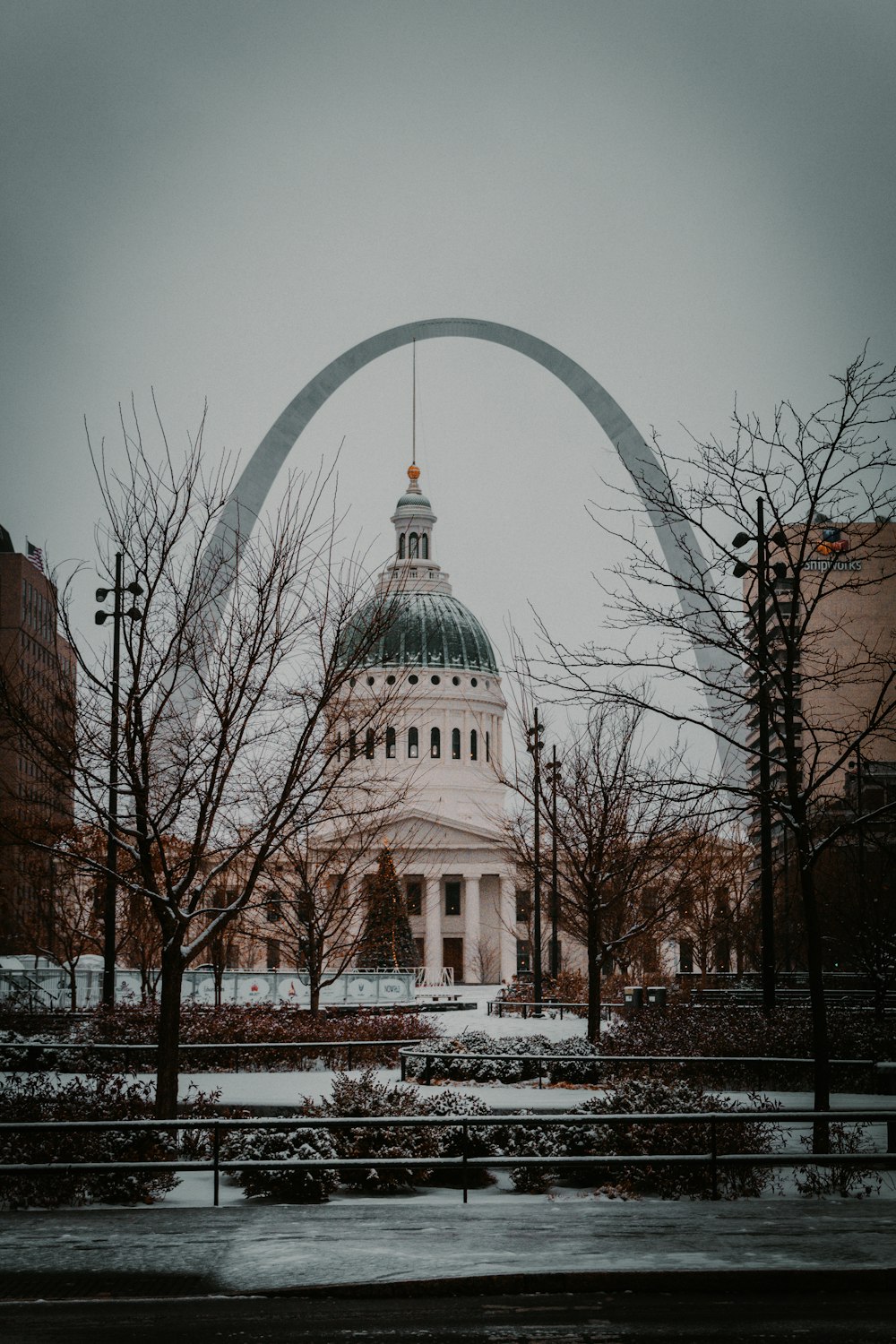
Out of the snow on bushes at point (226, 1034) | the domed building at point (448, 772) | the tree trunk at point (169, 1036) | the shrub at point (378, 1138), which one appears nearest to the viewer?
the shrub at point (378, 1138)

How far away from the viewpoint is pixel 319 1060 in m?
31.0

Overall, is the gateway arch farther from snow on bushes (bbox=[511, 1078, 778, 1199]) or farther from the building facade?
snow on bushes (bbox=[511, 1078, 778, 1199])

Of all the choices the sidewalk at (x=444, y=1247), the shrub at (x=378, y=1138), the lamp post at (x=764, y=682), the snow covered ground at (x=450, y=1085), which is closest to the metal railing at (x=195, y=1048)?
the snow covered ground at (x=450, y=1085)

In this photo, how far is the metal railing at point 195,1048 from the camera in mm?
25141

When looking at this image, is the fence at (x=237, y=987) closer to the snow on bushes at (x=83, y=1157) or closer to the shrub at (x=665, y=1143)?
the snow on bushes at (x=83, y=1157)

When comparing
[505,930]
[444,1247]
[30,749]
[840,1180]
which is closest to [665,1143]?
[840,1180]

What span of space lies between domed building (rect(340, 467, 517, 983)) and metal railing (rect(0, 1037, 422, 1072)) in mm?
77198

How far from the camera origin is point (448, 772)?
140 metres

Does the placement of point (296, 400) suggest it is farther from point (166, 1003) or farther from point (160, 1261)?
point (160, 1261)

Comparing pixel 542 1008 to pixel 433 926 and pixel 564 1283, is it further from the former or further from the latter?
pixel 433 926

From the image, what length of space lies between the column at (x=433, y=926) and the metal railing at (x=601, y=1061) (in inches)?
3707

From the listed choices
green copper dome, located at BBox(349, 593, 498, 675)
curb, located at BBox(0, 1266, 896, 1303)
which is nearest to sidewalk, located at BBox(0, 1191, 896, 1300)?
curb, located at BBox(0, 1266, 896, 1303)

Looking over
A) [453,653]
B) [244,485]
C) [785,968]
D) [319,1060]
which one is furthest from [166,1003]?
[453,653]

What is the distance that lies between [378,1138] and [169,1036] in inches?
100
